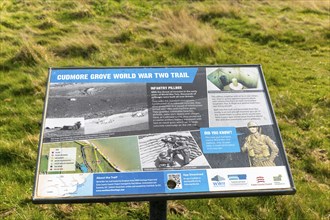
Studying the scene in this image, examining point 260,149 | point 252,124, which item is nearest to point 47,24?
point 252,124

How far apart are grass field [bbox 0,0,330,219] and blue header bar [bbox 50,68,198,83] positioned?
1409 mm

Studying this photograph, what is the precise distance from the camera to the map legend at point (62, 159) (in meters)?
2.87

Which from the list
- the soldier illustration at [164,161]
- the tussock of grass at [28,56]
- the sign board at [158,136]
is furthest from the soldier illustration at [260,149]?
the tussock of grass at [28,56]

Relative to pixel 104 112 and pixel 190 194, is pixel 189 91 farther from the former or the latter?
pixel 190 194

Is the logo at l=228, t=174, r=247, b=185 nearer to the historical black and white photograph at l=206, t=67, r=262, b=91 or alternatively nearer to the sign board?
the sign board

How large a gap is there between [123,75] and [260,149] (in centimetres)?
121

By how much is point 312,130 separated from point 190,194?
349 cm

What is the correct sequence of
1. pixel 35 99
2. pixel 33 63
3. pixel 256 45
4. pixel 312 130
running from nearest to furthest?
pixel 312 130 → pixel 35 99 → pixel 33 63 → pixel 256 45

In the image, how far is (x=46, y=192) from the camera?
275cm

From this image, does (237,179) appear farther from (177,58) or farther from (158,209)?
(177,58)

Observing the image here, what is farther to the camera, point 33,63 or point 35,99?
point 33,63

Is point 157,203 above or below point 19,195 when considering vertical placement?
below

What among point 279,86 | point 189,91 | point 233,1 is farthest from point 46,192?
point 233,1

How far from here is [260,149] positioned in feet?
10.1
